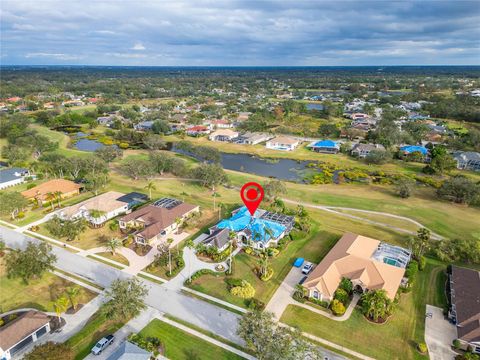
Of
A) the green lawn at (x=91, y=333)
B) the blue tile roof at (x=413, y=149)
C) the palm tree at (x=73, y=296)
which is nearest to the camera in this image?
the green lawn at (x=91, y=333)

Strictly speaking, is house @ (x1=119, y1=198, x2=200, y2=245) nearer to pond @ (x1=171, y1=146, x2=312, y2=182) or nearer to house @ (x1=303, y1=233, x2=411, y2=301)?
house @ (x1=303, y1=233, x2=411, y2=301)

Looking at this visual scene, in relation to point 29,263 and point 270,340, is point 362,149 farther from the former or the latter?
point 29,263

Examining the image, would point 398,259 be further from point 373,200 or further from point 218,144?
point 218,144

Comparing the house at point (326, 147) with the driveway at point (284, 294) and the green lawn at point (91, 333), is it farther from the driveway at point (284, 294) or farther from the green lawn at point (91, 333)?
the green lawn at point (91, 333)

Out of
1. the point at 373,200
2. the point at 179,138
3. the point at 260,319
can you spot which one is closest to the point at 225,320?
the point at 260,319

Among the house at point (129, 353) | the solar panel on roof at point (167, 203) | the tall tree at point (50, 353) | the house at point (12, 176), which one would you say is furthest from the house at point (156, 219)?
the house at point (12, 176)

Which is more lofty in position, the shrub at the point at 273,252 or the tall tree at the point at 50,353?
the tall tree at the point at 50,353

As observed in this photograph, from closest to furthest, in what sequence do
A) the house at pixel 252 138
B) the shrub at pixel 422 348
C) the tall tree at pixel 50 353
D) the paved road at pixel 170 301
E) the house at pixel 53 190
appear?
the tall tree at pixel 50 353 → the shrub at pixel 422 348 → the paved road at pixel 170 301 → the house at pixel 53 190 → the house at pixel 252 138

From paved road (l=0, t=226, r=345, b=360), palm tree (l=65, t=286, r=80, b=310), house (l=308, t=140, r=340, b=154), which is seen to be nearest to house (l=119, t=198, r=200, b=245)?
paved road (l=0, t=226, r=345, b=360)
